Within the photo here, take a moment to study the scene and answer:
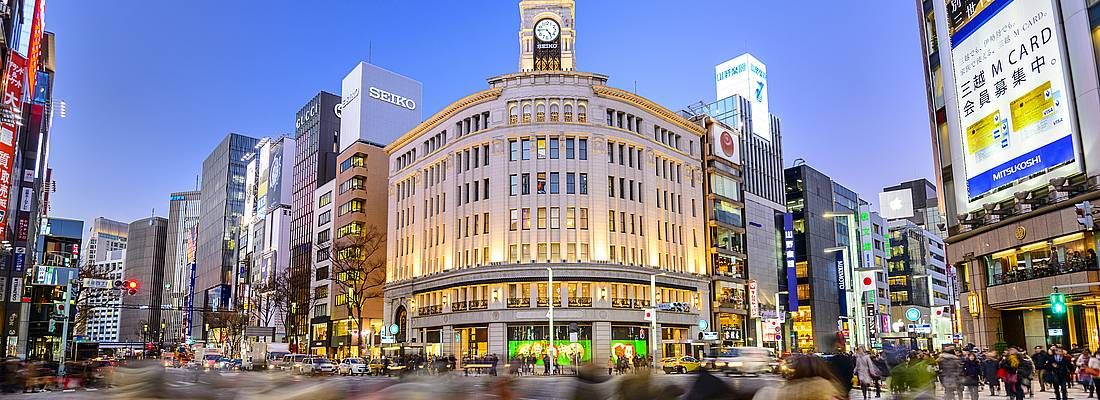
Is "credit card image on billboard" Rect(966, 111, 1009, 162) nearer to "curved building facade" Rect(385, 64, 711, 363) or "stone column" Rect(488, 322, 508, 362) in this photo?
"curved building facade" Rect(385, 64, 711, 363)

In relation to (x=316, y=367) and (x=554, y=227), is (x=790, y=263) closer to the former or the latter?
(x=554, y=227)

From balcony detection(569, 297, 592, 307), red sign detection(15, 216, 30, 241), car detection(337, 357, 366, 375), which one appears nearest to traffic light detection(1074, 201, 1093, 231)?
balcony detection(569, 297, 592, 307)

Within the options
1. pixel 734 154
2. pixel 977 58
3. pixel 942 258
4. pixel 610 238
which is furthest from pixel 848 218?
pixel 977 58

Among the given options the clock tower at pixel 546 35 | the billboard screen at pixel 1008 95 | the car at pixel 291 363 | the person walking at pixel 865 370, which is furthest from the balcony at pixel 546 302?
the person walking at pixel 865 370

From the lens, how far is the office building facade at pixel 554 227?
64438 millimetres

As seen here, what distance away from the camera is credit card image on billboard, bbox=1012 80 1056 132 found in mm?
35531

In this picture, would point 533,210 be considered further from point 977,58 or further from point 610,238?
point 977,58

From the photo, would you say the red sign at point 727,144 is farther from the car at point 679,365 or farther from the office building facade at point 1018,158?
the office building facade at point 1018,158

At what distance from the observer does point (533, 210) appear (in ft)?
217

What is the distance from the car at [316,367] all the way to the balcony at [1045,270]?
40.4 meters

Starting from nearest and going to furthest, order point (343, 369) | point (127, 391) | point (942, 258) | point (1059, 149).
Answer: point (127, 391) → point (1059, 149) → point (343, 369) → point (942, 258)

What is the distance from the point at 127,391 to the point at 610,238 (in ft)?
167

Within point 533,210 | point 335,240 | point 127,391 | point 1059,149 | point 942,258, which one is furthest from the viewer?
point 942,258

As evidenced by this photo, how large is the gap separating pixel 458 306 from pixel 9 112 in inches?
1415
